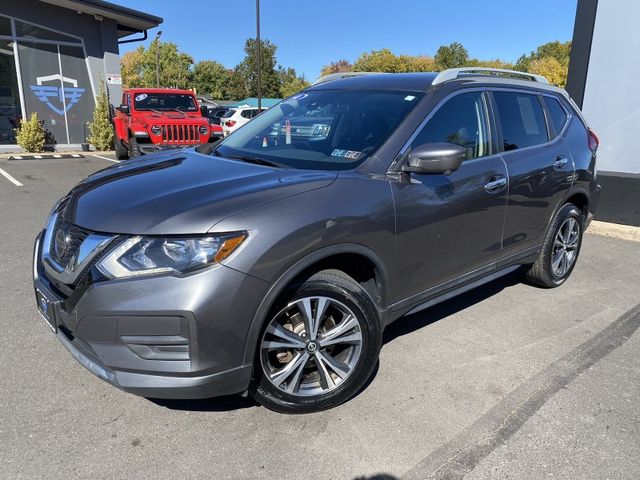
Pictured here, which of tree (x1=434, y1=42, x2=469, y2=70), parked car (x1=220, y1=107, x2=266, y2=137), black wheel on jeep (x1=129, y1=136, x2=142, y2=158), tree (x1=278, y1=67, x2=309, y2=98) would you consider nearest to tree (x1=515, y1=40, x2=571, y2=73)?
tree (x1=434, y1=42, x2=469, y2=70)

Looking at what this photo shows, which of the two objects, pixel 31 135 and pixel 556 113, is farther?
pixel 31 135

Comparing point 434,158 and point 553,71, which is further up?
point 553,71

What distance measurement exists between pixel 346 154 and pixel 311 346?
1.16 m

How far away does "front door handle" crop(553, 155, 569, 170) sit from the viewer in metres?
4.18

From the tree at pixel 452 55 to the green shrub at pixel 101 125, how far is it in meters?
54.4

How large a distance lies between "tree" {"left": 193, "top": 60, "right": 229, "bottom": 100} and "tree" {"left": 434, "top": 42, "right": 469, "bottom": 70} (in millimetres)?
32051

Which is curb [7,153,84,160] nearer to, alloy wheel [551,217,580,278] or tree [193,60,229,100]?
alloy wheel [551,217,580,278]

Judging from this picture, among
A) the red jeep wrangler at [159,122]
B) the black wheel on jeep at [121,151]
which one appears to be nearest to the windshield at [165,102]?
the red jeep wrangler at [159,122]

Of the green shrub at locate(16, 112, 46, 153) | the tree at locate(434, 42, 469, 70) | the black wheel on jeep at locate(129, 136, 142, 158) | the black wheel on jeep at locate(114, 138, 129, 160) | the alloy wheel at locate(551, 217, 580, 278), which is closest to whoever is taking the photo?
the alloy wheel at locate(551, 217, 580, 278)

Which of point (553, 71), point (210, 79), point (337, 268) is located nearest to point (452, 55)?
point (553, 71)

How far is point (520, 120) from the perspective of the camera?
398 centimetres

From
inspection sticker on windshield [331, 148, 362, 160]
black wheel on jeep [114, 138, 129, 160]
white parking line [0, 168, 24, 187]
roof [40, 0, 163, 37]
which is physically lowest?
white parking line [0, 168, 24, 187]

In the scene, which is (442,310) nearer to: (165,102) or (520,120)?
(520,120)

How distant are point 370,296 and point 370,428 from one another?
2.27 ft
